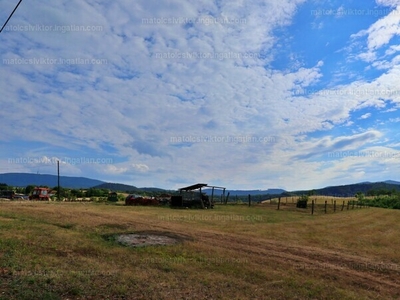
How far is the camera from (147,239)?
1338 centimetres

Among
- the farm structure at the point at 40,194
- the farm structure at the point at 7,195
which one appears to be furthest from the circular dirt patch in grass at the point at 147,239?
the farm structure at the point at 7,195

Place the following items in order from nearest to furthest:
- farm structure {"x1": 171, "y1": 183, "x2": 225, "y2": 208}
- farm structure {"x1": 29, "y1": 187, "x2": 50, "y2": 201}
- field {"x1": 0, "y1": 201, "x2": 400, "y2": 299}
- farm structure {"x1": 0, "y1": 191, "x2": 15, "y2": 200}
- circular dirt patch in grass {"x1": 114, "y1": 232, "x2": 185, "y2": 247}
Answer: field {"x1": 0, "y1": 201, "x2": 400, "y2": 299} < circular dirt patch in grass {"x1": 114, "y1": 232, "x2": 185, "y2": 247} < farm structure {"x1": 171, "y1": 183, "x2": 225, "y2": 208} < farm structure {"x1": 29, "y1": 187, "x2": 50, "y2": 201} < farm structure {"x1": 0, "y1": 191, "x2": 15, "y2": 200}

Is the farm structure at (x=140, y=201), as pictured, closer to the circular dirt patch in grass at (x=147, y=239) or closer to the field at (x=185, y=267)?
the field at (x=185, y=267)

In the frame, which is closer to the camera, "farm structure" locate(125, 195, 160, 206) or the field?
the field

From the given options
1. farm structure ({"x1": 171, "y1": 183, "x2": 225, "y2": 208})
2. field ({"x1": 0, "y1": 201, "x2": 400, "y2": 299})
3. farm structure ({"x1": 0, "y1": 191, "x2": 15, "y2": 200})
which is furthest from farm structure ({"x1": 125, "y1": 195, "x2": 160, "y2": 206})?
field ({"x1": 0, "y1": 201, "x2": 400, "y2": 299})

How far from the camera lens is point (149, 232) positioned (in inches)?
598

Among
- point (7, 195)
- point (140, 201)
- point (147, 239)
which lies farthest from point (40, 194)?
point (147, 239)

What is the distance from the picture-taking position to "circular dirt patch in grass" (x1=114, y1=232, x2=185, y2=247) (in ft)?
40.9

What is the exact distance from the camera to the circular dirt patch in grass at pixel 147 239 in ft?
40.9

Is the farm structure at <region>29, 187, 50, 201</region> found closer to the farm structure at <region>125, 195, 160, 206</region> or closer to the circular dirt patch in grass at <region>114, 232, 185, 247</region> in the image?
the farm structure at <region>125, 195, 160, 206</region>

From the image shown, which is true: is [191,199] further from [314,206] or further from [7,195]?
[7,195]

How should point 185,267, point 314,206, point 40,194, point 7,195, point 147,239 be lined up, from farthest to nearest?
point 314,206 → point 7,195 → point 40,194 → point 147,239 → point 185,267

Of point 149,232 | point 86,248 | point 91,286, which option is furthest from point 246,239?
point 91,286

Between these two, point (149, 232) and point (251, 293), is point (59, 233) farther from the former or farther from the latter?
point (251, 293)
